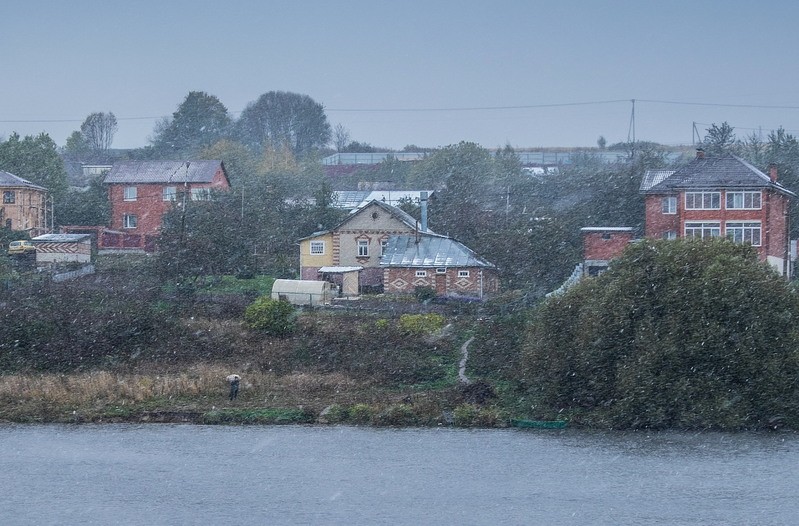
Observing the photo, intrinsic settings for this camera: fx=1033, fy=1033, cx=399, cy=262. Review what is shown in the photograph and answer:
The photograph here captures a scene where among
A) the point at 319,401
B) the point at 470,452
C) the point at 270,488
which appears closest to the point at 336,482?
the point at 270,488

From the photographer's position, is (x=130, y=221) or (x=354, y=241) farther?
(x=130, y=221)

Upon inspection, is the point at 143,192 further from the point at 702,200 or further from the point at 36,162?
the point at 702,200

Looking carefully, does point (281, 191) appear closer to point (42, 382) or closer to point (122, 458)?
point (42, 382)

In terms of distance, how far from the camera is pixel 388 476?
16453mm

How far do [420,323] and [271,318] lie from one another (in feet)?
13.9

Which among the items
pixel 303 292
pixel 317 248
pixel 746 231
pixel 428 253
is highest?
pixel 746 231

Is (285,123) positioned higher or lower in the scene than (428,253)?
higher

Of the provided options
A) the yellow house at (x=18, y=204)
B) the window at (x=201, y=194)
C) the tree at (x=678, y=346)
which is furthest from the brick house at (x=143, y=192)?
the tree at (x=678, y=346)

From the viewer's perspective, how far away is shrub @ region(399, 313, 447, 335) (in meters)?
29.2

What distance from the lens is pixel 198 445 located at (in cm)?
1884

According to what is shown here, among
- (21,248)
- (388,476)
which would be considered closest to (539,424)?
(388,476)

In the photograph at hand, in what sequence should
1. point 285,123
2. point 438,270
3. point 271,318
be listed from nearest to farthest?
point 271,318, point 438,270, point 285,123

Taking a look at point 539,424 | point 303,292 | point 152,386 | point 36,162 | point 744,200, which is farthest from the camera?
point 36,162

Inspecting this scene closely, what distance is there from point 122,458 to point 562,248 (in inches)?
1025
